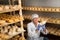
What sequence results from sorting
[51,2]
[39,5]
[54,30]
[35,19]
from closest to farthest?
1. [35,19]
2. [54,30]
3. [51,2]
4. [39,5]

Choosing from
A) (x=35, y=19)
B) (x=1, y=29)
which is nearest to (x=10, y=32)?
(x=1, y=29)

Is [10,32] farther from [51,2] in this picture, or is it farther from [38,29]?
[51,2]

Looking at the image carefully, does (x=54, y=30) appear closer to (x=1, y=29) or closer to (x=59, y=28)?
(x=59, y=28)

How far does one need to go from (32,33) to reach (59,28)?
116 cm

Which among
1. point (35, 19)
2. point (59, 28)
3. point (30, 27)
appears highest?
point (35, 19)

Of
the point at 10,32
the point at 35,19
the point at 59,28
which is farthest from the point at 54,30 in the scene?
the point at 10,32

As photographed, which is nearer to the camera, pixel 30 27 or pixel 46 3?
pixel 30 27

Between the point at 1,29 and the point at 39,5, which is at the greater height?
the point at 39,5

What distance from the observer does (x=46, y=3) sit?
4258mm

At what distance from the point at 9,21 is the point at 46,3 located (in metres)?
1.56

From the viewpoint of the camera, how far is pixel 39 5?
4.46 meters

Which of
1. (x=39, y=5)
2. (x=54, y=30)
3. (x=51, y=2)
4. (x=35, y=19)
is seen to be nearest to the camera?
(x=35, y=19)

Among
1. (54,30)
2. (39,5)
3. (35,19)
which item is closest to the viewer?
(35,19)

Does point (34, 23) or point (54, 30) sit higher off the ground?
point (34, 23)
